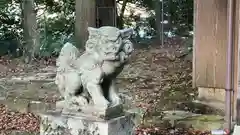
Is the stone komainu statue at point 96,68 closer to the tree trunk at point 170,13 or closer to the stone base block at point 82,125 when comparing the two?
the stone base block at point 82,125

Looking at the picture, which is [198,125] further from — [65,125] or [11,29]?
[11,29]

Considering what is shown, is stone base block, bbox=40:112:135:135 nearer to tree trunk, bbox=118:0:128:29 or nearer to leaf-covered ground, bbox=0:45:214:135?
leaf-covered ground, bbox=0:45:214:135

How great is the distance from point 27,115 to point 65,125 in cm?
272

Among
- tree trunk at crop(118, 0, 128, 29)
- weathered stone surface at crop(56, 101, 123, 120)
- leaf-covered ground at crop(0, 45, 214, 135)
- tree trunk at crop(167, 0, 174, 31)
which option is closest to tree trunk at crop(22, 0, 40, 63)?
leaf-covered ground at crop(0, 45, 214, 135)

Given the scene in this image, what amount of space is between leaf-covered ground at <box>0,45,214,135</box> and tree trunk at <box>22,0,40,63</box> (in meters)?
0.43

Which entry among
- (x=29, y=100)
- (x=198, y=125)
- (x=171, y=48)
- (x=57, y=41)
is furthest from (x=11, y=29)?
(x=198, y=125)

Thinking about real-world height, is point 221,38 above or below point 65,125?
above

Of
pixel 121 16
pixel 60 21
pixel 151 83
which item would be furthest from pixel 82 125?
pixel 121 16

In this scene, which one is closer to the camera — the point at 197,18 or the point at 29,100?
the point at 197,18

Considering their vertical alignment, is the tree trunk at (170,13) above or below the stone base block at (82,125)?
above

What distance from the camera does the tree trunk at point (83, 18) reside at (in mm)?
8109

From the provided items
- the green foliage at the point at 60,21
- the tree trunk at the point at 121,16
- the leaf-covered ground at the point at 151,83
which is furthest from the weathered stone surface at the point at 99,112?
the tree trunk at the point at 121,16

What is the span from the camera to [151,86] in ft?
21.6

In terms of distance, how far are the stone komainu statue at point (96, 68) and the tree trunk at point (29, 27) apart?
6.20 metres
